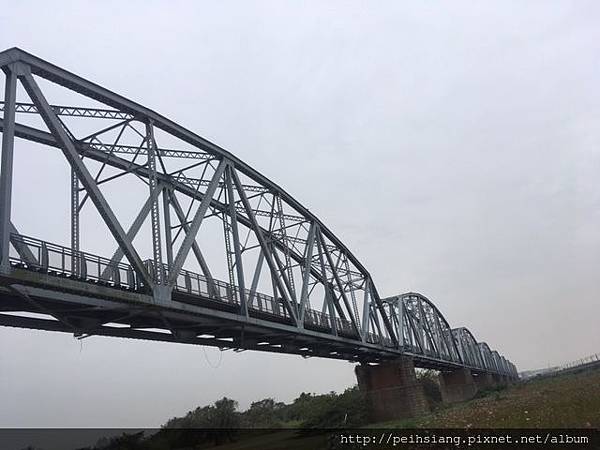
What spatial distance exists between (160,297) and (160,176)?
370 inches

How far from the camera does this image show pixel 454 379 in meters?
89.4

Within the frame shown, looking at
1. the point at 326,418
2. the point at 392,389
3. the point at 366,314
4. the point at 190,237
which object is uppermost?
the point at 190,237

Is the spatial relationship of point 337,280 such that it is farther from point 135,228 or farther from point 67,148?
point 67,148

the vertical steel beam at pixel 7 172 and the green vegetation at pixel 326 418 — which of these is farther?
the green vegetation at pixel 326 418

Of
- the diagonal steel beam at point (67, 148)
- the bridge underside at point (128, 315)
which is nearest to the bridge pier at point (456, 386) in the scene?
the bridge underside at point (128, 315)

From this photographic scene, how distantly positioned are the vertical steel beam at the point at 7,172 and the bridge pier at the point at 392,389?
41891mm

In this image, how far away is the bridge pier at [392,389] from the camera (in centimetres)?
4888

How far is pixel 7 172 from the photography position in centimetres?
1517

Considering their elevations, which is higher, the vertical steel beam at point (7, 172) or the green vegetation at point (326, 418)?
the vertical steel beam at point (7, 172)

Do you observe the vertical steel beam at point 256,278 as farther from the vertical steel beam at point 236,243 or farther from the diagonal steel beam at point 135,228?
the diagonal steel beam at point 135,228

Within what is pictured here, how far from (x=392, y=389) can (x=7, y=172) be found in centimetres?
4544

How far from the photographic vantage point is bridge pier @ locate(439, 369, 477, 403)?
3310 inches

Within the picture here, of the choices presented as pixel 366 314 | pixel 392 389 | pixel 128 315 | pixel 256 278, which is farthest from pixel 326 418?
pixel 128 315

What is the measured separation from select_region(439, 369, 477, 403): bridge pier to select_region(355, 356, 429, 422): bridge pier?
32.8 meters
